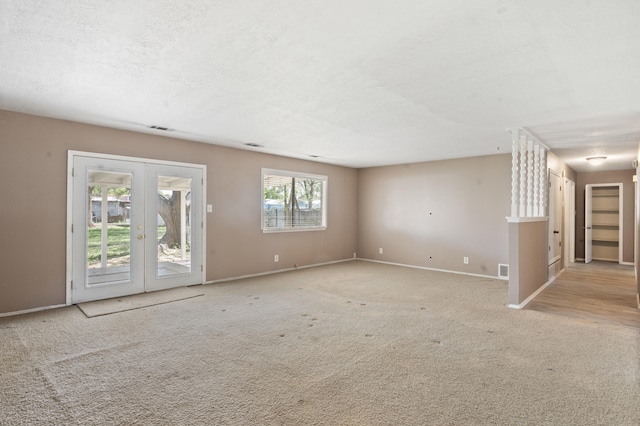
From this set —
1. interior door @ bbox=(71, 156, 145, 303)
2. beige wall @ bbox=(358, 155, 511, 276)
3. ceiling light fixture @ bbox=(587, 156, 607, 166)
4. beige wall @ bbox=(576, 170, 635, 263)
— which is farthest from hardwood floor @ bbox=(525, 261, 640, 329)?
interior door @ bbox=(71, 156, 145, 303)

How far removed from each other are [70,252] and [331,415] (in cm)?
417

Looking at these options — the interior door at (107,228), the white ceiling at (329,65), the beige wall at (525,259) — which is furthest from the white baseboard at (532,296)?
the interior door at (107,228)

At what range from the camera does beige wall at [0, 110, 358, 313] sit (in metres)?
4.07

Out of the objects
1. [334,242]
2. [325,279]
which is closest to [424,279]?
[325,279]

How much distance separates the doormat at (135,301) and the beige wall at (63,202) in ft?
1.49

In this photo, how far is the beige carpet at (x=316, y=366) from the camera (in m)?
2.16

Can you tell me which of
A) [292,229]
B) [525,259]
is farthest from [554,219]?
[292,229]

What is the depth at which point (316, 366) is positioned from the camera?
2.79 metres

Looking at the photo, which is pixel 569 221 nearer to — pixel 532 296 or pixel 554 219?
pixel 554 219

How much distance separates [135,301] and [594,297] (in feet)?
22.0

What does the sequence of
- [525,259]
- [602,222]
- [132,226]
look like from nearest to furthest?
[525,259] → [132,226] → [602,222]

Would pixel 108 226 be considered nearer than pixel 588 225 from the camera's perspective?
Yes

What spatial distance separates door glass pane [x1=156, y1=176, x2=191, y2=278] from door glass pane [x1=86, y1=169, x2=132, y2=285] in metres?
0.46

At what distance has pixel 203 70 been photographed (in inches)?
113
